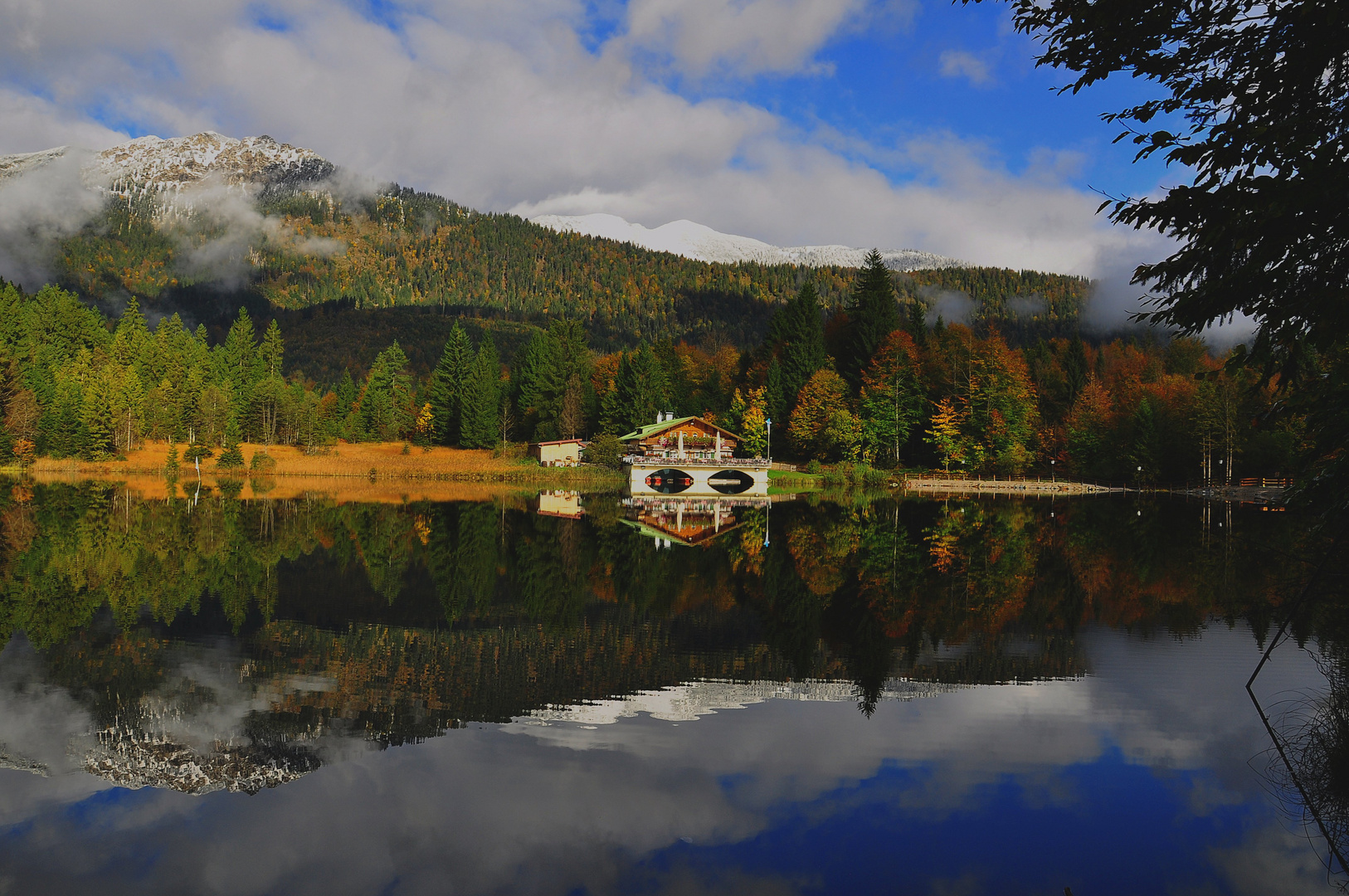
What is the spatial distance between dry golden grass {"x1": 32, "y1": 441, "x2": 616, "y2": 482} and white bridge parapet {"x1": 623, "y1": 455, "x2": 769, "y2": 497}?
11.5 ft

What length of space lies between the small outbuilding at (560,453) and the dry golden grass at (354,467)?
255 centimetres

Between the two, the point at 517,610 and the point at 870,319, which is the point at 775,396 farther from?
the point at 517,610

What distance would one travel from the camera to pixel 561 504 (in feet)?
158

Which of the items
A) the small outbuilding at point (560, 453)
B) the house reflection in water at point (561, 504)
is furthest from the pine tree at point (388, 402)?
the house reflection in water at point (561, 504)

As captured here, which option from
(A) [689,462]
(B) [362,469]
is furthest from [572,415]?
→ (B) [362,469]

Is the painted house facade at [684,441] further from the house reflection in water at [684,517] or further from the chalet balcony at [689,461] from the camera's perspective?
the house reflection in water at [684,517]

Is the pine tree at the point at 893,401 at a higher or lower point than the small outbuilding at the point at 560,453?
higher

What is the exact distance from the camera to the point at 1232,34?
8461 mm

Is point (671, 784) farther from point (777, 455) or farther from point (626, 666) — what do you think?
point (777, 455)

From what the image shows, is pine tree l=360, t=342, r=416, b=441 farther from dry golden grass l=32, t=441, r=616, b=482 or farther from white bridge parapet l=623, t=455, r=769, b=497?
white bridge parapet l=623, t=455, r=769, b=497

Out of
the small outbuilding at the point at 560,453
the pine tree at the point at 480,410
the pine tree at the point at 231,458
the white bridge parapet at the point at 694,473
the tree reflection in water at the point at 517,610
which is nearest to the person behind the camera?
the tree reflection in water at the point at 517,610

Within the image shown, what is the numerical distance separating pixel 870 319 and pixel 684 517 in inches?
1820

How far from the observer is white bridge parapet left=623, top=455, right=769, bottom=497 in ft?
226

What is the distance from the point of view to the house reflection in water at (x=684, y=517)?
3297cm
